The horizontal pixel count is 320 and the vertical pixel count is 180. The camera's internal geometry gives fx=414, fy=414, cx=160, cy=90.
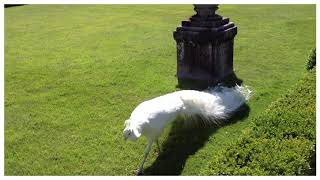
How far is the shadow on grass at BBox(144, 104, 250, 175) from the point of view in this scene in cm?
583

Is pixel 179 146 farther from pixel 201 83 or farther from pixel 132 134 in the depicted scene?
pixel 201 83

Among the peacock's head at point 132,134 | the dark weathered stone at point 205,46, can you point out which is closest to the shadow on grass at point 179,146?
the peacock's head at point 132,134

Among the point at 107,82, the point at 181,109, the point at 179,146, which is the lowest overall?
the point at 179,146

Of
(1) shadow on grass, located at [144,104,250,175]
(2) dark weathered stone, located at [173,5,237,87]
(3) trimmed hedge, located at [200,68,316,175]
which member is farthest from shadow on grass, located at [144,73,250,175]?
(2) dark weathered stone, located at [173,5,237,87]

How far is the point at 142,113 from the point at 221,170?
160 centimetres

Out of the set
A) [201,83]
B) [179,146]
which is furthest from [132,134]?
[201,83]

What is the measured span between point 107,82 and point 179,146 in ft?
12.0

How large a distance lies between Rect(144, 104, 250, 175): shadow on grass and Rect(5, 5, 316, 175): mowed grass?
2 cm

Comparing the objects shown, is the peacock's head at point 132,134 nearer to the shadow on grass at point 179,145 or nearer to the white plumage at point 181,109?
the white plumage at point 181,109

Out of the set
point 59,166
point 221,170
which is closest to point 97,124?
point 59,166

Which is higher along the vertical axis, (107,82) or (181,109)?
(181,109)

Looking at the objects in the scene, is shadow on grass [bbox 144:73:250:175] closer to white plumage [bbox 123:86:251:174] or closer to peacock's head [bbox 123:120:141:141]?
white plumage [bbox 123:86:251:174]

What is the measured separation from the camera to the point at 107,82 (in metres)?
9.57

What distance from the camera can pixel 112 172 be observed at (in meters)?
5.76
